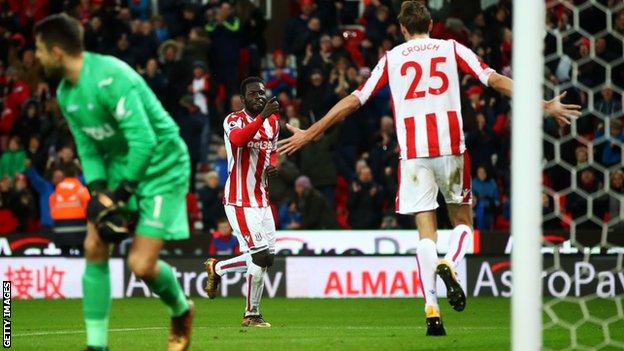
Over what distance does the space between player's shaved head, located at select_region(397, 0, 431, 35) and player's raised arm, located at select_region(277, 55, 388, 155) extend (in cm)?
31

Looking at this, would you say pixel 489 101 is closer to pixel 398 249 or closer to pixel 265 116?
pixel 398 249

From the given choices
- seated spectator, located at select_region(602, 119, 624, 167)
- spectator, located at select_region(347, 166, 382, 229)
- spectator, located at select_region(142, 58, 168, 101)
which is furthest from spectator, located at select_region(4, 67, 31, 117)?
seated spectator, located at select_region(602, 119, 624, 167)

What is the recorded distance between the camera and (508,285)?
16.4m

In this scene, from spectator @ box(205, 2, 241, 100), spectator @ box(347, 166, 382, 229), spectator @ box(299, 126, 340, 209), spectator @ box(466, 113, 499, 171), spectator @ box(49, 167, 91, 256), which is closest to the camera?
spectator @ box(49, 167, 91, 256)

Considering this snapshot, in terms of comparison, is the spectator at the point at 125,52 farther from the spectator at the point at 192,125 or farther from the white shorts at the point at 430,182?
→ the white shorts at the point at 430,182

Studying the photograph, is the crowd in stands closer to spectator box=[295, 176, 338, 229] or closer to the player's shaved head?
spectator box=[295, 176, 338, 229]

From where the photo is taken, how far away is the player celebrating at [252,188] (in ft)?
37.1

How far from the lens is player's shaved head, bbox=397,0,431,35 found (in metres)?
9.34

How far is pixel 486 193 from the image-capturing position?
1848cm

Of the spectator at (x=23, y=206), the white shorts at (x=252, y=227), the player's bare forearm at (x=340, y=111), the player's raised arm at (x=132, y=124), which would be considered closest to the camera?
the player's raised arm at (x=132, y=124)

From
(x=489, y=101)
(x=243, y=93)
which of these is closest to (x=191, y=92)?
(x=489, y=101)

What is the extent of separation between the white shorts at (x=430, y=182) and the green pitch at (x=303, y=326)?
3.22ft

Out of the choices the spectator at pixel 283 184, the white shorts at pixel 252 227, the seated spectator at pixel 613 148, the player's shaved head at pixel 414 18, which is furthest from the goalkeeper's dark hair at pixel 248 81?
the spectator at pixel 283 184

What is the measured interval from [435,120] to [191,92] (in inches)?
462
